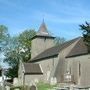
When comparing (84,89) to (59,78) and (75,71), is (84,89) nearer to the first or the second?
(75,71)

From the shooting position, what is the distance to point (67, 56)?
55625 mm

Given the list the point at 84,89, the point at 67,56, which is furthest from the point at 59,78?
the point at 84,89

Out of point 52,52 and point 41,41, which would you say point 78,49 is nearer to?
point 52,52

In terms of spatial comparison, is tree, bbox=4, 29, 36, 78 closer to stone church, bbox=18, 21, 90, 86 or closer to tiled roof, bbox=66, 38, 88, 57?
stone church, bbox=18, 21, 90, 86

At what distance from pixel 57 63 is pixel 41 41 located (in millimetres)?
15578

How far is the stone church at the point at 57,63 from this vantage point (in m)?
50.8

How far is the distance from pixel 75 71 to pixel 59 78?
4.56 meters

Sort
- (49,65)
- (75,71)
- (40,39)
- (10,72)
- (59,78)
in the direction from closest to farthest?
1. (75,71)
2. (59,78)
3. (49,65)
4. (40,39)
5. (10,72)

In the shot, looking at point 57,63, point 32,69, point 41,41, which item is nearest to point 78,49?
point 57,63

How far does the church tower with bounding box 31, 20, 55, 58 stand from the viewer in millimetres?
72438

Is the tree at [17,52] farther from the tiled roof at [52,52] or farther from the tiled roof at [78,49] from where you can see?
the tiled roof at [78,49]

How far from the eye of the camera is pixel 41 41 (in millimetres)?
72562

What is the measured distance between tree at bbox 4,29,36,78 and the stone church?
8692 millimetres

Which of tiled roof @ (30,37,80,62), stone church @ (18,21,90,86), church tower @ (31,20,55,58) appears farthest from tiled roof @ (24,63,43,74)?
church tower @ (31,20,55,58)
